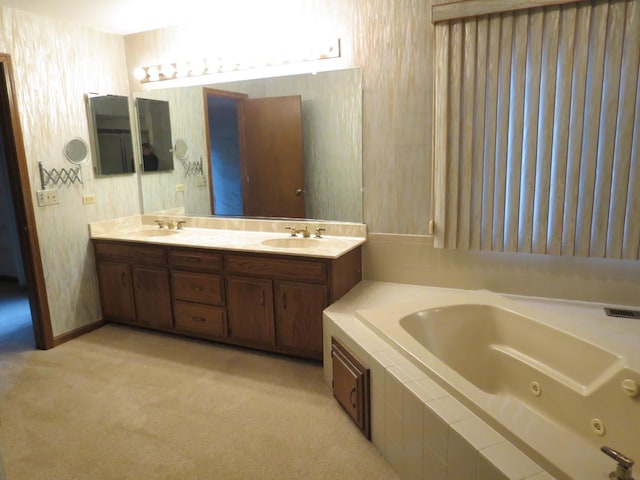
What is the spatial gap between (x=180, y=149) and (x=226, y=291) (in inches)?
54.2

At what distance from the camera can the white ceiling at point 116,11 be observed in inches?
113

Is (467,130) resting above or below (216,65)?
below

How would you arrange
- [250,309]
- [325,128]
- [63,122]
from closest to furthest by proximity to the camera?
[250,309], [325,128], [63,122]

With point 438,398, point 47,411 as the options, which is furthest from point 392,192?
point 47,411

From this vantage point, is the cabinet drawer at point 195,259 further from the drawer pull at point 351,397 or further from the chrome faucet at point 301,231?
the drawer pull at point 351,397

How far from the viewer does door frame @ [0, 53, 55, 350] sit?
293 cm

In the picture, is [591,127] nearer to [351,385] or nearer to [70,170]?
[351,385]

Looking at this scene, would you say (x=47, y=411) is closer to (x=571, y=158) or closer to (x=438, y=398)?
(x=438, y=398)

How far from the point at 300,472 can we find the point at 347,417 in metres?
0.44

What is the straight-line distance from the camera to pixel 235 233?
3.45 m

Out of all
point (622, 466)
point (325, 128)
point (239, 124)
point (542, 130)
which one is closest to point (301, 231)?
point (325, 128)

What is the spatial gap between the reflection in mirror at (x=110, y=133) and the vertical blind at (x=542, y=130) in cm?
251

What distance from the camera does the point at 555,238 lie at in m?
2.50

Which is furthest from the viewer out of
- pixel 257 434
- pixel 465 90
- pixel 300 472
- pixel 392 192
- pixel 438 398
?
pixel 392 192
